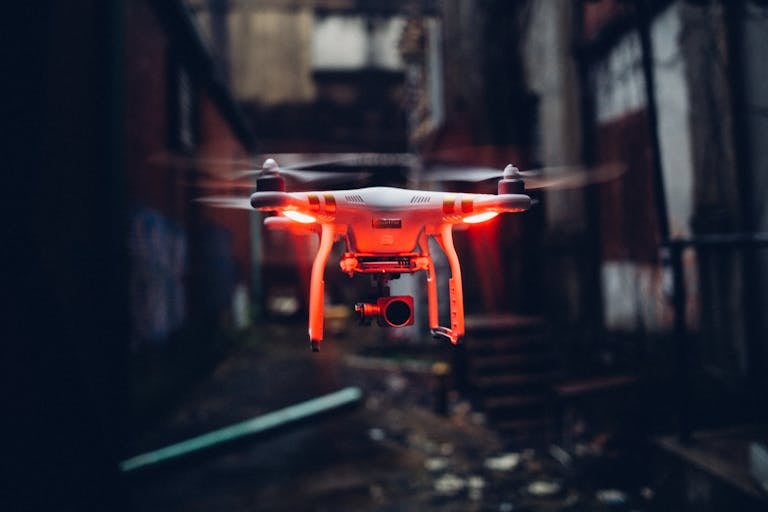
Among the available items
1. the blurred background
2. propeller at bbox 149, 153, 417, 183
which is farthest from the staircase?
propeller at bbox 149, 153, 417, 183

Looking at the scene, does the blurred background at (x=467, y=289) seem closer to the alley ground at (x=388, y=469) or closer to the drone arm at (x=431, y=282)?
the alley ground at (x=388, y=469)

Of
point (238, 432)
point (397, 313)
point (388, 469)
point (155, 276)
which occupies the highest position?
point (155, 276)

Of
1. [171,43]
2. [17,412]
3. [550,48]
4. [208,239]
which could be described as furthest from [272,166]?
[208,239]

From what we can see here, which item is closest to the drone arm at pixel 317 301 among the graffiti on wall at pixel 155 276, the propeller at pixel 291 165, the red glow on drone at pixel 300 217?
the red glow on drone at pixel 300 217

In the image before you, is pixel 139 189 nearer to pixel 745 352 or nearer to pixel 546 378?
pixel 546 378

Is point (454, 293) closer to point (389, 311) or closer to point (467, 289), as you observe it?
point (389, 311)

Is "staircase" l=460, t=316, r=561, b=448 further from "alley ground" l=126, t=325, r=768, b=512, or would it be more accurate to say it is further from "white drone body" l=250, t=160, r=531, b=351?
"white drone body" l=250, t=160, r=531, b=351

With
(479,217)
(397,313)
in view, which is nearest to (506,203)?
(479,217)
